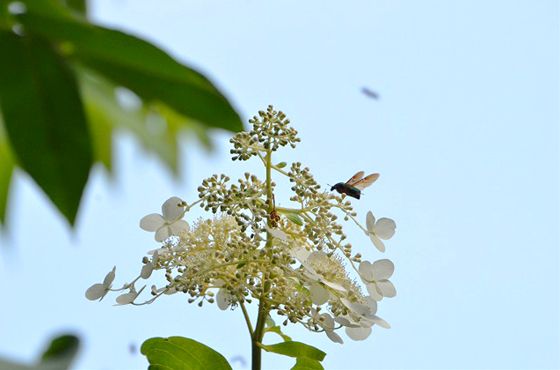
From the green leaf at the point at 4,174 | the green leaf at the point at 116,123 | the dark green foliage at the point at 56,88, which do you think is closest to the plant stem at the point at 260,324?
the dark green foliage at the point at 56,88

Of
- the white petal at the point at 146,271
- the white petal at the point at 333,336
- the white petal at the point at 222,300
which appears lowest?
the white petal at the point at 333,336

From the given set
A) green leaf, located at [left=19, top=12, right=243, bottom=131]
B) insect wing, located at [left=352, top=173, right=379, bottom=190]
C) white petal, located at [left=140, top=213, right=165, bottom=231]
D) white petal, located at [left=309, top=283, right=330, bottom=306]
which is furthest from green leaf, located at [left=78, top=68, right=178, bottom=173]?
white petal, located at [left=309, top=283, right=330, bottom=306]

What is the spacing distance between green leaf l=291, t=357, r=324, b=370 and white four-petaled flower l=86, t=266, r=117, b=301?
0.24m

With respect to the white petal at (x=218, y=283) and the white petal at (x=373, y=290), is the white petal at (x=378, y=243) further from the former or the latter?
the white petal at (x=218, y=283)

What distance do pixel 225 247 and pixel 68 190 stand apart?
37 cm

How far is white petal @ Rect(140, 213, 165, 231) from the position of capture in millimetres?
1032

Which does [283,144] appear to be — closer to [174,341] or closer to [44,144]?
[174,341]

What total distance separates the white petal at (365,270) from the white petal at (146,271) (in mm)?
231

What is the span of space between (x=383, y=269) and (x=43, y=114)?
23.3 inches

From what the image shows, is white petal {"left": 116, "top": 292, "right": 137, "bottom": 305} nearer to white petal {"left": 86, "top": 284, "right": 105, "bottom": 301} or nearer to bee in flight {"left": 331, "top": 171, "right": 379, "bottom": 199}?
white petal {"left": 86, "top": 284, "right": 105, "bottom": 301}

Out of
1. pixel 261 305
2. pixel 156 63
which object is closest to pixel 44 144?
pixel 156 63

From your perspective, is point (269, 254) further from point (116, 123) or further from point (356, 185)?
point (116, 123)

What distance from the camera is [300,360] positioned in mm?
974

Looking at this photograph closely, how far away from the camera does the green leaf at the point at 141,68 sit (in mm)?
1281
